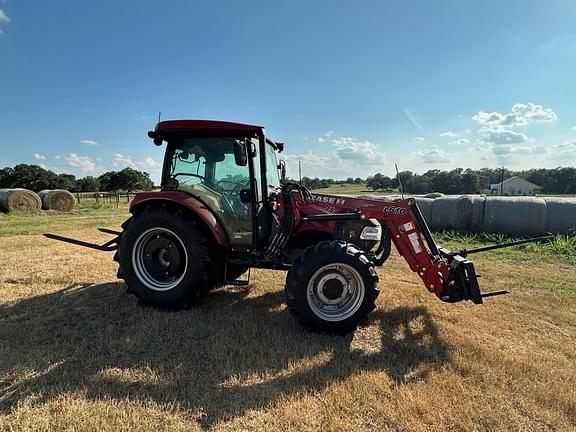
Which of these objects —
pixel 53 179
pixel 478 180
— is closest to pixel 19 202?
pixel 53 179

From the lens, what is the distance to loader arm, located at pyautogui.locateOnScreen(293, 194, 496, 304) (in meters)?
3.79

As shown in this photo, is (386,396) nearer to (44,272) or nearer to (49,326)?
(49,326)

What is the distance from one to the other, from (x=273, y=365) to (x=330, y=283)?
1049 millimetres

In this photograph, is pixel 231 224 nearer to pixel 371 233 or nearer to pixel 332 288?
pixel 332 288

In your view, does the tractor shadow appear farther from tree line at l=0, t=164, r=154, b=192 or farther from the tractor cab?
tree line at l=0, t=164, r=154, b=192

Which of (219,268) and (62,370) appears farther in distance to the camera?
(219,268)

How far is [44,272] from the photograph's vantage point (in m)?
5.97

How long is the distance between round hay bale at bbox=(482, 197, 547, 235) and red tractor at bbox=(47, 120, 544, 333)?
7272mm

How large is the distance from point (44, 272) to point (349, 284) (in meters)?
4.92

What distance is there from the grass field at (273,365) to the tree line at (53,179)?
44020 mm

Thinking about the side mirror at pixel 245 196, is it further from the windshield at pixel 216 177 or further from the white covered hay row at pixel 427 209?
the white covered hay row at pixel 427 209

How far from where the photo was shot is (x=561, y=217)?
9.77 metres

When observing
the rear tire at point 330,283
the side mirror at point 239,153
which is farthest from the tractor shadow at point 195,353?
the side mirror at point 239,153

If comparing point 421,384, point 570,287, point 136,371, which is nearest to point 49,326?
point 136,371
